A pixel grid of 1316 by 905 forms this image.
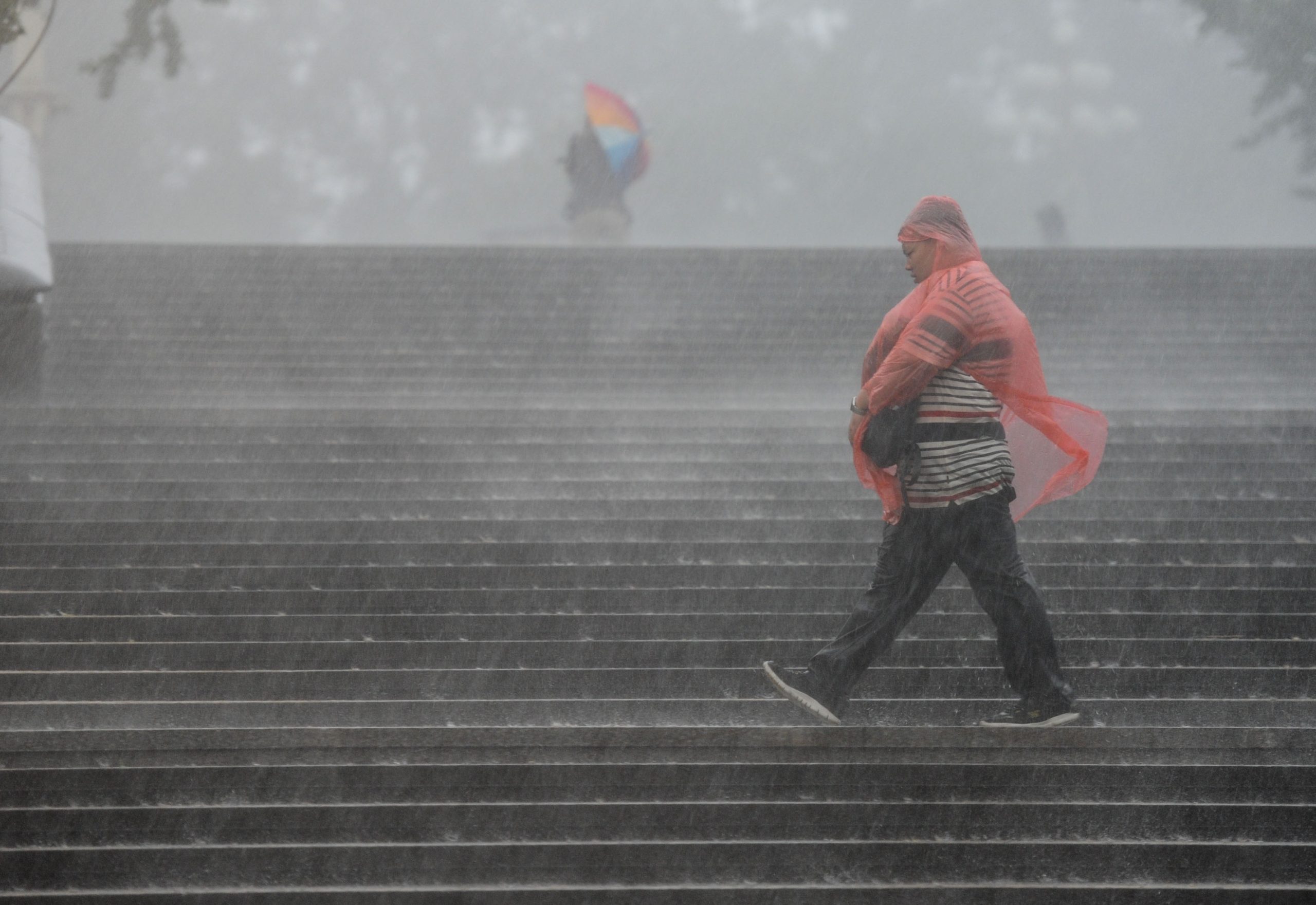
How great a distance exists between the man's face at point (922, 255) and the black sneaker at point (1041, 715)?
126cm

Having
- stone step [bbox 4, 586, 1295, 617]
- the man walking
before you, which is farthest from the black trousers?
stone step [bbox 4, 586, 1295, 617]

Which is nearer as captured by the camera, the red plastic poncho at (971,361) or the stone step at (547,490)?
the red plastic poncho at (971,361)

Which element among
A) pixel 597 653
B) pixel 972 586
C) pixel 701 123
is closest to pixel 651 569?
pixel 597 653

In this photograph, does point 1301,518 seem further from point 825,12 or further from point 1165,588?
point 825,12

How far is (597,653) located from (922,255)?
70.1 inches

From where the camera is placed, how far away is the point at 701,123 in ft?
115

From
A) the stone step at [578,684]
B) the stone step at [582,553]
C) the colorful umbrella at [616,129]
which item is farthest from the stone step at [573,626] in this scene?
the colorful umbrella at [616,129]

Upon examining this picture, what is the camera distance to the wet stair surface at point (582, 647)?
11.0 ft

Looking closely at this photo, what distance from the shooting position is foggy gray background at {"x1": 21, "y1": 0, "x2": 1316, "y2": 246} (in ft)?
106

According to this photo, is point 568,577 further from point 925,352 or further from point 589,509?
point 925,352

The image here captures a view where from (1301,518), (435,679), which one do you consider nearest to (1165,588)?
(1301,518)

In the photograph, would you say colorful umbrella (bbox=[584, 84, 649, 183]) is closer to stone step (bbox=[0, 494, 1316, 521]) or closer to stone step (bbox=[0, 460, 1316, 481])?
stone step (bbox=[0, 460, 1316, 481])

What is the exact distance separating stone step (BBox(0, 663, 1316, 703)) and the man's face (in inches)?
53.9

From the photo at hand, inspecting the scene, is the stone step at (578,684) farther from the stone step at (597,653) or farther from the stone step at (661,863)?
the stone step at (661,863)
